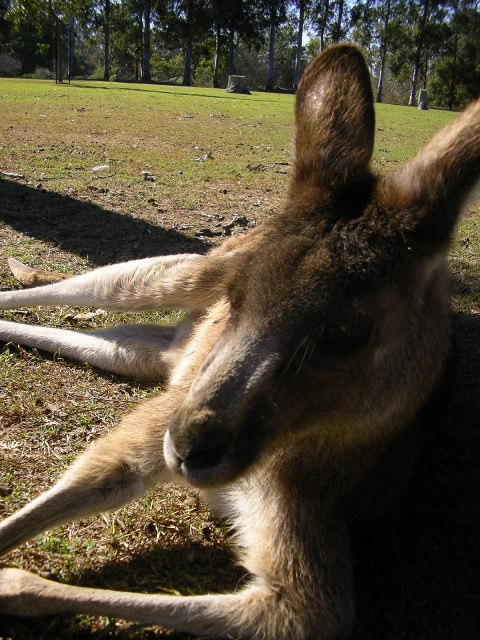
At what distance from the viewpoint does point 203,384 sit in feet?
5.80

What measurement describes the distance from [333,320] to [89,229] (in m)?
4.40

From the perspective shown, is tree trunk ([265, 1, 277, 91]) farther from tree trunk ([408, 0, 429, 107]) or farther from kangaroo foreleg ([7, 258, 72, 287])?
kangaroo foreleg ([7, 258, 72, 287])

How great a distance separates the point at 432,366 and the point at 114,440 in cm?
123

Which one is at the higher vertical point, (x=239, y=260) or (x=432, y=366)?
(x=239, y=260)

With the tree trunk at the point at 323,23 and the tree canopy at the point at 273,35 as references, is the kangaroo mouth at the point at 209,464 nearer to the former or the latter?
the tree canopy at the point at 273,35

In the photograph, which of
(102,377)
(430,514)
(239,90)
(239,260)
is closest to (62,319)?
(102,377)

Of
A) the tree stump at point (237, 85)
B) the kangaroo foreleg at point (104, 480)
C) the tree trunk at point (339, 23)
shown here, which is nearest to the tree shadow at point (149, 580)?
the kangaroo foreleg at point (104, 480)

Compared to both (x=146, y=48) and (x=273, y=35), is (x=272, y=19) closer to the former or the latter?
(x=273, y=35)

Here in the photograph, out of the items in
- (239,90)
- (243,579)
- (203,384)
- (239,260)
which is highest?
(239,90)

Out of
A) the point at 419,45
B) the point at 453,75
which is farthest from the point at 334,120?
the point at 419,45

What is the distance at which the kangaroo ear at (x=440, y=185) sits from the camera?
183 cm

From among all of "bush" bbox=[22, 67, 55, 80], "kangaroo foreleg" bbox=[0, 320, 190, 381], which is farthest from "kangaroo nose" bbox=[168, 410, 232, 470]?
"bush" bbox=[22, 67, 55, 80]

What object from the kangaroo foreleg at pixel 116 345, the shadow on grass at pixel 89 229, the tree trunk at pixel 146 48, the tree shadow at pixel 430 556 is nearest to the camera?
the tree shadow at pixel 430 556

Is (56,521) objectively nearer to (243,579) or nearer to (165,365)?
(243,579)
